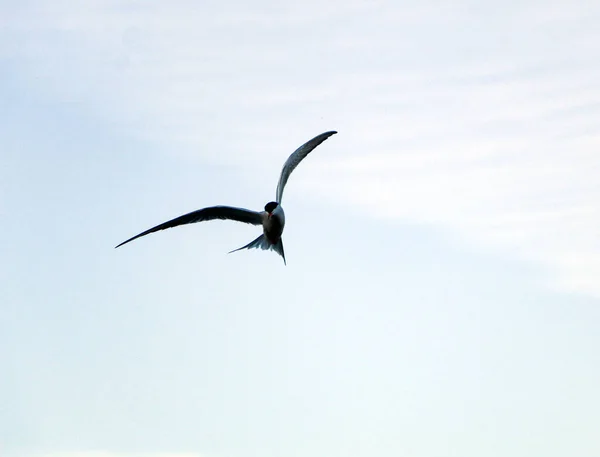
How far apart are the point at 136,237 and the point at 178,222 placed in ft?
8.93

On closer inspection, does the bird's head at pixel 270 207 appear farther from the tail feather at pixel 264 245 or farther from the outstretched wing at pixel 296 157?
the outstretched wing at pixel 296 157

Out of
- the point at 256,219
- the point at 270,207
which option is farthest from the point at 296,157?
the point at 270,207

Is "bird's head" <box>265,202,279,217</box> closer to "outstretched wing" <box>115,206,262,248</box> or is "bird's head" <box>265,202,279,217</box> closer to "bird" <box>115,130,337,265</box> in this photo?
"bird" <box>115,130,337,265</box>

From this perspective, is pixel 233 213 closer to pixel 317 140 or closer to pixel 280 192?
pixel 280 192

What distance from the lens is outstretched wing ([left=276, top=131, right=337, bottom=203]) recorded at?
3497 cm

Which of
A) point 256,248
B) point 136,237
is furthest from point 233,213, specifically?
point 136,237

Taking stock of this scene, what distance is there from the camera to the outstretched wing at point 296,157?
35.0 metres

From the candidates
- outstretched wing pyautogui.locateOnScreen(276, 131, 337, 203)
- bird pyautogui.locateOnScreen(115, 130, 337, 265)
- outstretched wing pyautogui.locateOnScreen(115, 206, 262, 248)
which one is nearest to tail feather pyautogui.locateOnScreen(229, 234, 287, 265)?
bird pyautogui.locateOnScreen(115, 130, 337, 265)

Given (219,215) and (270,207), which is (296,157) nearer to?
(219,215)

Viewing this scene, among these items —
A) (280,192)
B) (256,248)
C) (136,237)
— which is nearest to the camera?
(136,237)

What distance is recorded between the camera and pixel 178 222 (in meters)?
32.2

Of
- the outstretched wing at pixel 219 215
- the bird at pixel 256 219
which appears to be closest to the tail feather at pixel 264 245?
the bird at pixel 256 219

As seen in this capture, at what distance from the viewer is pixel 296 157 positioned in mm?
36219

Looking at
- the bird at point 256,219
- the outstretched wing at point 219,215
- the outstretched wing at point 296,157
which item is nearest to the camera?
the bird at point 256,219
